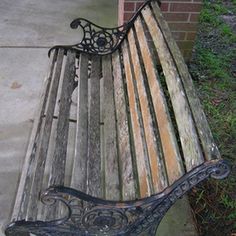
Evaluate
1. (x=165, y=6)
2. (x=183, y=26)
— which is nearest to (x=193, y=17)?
(x=183, y=26)

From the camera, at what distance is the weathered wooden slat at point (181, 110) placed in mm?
1316

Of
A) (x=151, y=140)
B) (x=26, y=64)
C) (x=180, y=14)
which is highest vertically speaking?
(x=151, y=140)

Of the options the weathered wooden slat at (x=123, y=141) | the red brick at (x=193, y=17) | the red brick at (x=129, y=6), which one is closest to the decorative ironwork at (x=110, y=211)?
the weathered wooden slat at (x=123, y=141)

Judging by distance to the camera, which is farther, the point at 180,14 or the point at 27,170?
the point at 180,14

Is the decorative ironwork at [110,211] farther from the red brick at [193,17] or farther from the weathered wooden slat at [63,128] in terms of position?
the red brick at [193,17]

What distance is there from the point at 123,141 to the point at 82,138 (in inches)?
8.2

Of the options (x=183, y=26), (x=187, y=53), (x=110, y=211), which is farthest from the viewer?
(x=187, y=53)

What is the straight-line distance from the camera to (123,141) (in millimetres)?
1839

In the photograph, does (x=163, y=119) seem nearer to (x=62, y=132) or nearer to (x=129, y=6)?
(x=62, y=132)

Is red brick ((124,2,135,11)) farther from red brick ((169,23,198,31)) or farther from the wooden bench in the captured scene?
the wooden bench

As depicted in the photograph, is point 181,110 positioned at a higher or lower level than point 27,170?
higher

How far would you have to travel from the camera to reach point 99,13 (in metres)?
4.52

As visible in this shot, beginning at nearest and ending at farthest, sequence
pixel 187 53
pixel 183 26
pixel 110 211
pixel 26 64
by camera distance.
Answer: pixel 110 211 → pixel 183 26 → pixel 187 53 → pixel 26 64

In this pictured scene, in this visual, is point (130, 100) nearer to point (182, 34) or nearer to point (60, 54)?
point (60, 54)
